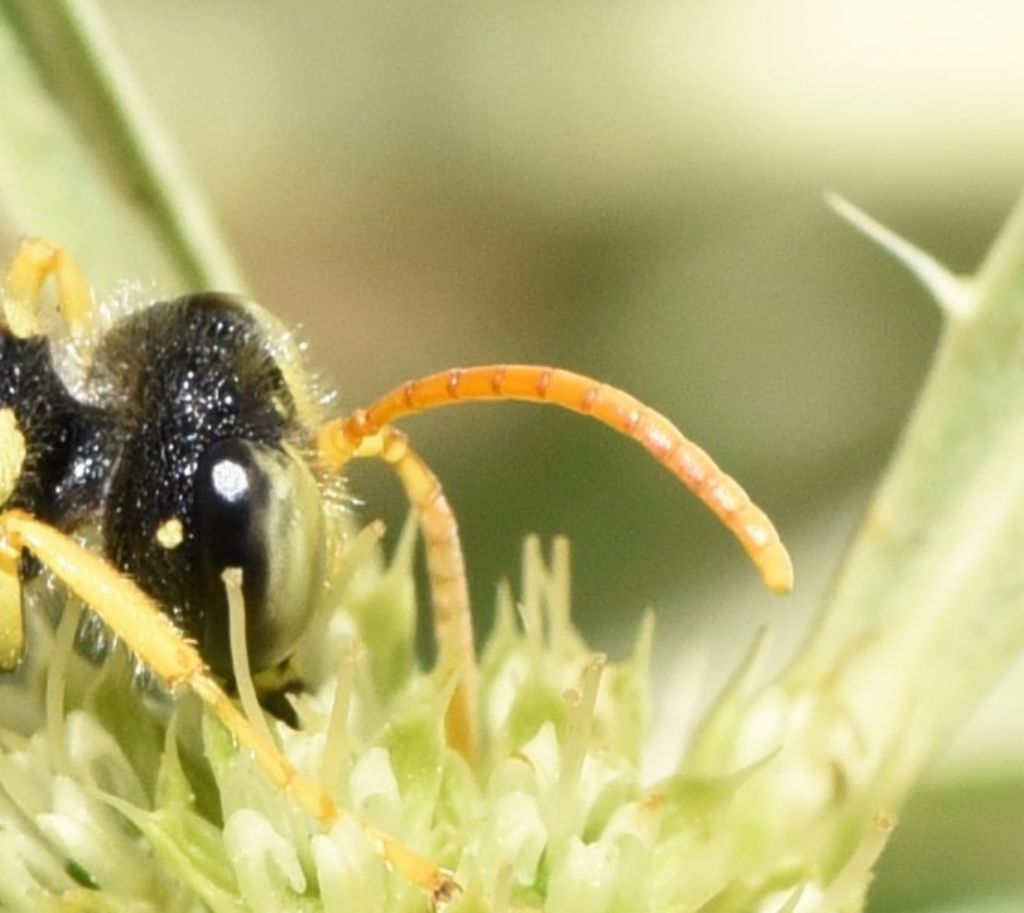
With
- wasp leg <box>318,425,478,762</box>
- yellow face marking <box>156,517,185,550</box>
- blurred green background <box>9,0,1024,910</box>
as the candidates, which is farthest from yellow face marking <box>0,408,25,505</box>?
blurred green background <box>9,0,1024,910</box>

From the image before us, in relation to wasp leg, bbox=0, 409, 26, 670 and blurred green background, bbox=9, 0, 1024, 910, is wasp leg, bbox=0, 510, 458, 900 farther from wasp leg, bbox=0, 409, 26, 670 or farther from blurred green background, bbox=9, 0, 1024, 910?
blurred green background, bbox=9, 0, 1024, 910

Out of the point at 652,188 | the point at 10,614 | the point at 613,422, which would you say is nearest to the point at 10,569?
the point at 10,614

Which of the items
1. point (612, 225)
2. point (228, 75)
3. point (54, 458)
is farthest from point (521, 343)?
point (54, 458)

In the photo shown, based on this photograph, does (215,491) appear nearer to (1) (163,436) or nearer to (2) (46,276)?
(1) (163,436)

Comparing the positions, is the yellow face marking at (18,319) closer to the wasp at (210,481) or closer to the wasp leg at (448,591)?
the wasp at (210,481)

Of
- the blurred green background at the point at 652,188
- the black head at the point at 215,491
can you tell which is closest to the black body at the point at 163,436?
the black head at the point at 215,491

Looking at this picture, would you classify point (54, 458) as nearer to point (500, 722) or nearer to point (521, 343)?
point (500, 722)
